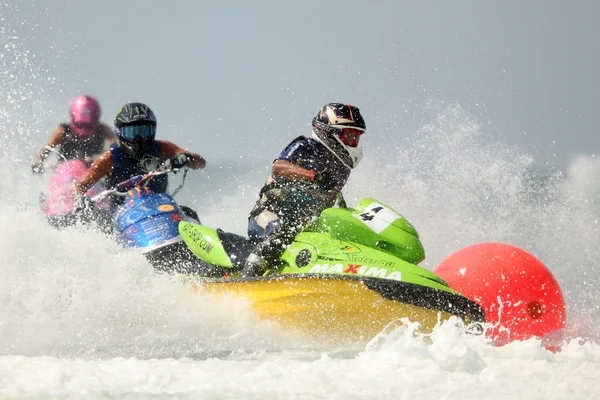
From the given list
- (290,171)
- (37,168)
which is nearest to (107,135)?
(37,168)

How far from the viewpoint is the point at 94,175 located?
7.99 metres

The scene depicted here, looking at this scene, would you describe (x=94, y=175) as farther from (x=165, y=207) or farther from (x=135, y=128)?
(x=165, y=207)

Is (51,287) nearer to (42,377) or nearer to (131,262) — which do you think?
(131,262)

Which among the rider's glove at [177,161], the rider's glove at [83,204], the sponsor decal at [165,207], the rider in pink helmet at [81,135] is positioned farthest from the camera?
the rider in pink helmet at [81,135]

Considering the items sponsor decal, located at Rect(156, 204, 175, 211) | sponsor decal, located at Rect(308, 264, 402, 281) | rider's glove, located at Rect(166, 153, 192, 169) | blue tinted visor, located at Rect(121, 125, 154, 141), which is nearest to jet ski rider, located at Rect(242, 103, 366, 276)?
sponsor decal, located at Rect(308, 264, 402, 281)

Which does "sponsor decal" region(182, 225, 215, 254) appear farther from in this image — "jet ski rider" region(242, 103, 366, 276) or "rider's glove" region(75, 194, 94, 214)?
"rider's glove" region(75, 194, 94, 214)

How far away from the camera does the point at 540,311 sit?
680cm

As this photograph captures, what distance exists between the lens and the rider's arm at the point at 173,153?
838cm

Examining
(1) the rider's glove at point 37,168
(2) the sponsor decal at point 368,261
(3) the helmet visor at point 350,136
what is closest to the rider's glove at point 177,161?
(3) the helmet visor at point 350,136

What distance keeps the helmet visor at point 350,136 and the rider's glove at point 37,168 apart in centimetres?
452

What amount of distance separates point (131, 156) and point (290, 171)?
2.02m

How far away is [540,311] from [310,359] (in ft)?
8.30

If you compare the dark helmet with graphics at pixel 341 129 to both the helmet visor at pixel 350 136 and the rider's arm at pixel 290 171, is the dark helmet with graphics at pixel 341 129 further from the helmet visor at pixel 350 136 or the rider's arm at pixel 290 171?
the rider's arm at pixel 290 171

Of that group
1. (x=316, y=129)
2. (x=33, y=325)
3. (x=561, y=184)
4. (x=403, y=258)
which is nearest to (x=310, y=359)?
(x=403, y=258)
